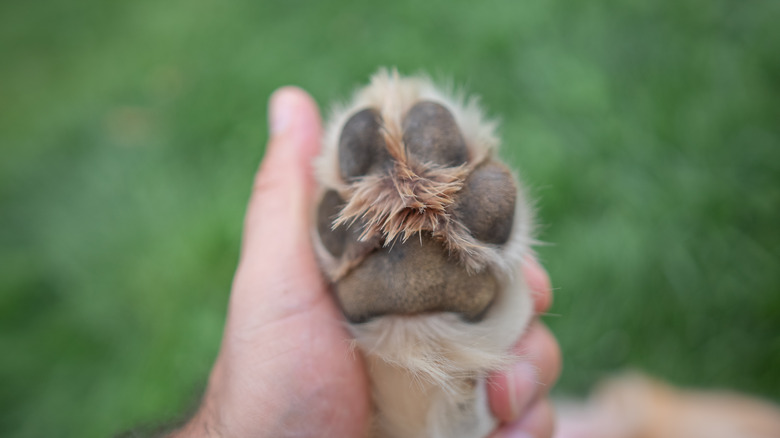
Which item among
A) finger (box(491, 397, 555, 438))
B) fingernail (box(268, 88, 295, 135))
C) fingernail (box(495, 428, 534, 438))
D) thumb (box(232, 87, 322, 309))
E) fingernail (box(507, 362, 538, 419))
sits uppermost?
fingernail (box(268, 88, 295, 135))

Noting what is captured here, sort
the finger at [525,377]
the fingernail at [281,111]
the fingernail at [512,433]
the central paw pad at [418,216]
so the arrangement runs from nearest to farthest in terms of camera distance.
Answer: the central paw pad at [418,216] → the finger at [525,377] → the fingernail at [512,433] → the fingernail at [281,111]

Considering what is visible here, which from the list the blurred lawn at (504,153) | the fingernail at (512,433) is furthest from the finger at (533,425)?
the blurred lawn at (504,153)

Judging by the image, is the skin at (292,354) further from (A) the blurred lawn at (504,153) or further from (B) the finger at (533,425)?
(A) the blurred lawn at (504,153)

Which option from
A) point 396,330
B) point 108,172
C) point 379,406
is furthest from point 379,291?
point 108,172

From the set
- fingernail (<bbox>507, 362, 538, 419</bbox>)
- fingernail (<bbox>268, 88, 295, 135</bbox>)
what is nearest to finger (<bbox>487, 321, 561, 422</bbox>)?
fingernail (<bbox>507, 362, 538, 419</bbox>)

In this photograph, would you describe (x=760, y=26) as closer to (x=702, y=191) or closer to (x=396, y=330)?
(x=702, y=191)

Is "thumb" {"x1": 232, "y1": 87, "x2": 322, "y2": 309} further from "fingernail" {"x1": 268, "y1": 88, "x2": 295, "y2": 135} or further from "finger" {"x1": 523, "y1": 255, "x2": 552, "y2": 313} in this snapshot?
"finger" {"x1": 523, "y1": 255, "x2": 552, "y2": 313}
